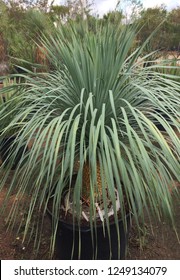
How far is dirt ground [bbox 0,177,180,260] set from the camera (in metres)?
1.54

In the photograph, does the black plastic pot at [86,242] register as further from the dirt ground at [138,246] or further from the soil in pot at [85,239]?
the dirt ground at [138,246]

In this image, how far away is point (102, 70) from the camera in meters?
1.13

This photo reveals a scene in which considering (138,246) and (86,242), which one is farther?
(138,246)

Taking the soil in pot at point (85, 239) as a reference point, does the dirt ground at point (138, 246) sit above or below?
below

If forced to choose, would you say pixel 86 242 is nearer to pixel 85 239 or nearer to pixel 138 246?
pixel 85 239

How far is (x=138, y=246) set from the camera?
1597mm

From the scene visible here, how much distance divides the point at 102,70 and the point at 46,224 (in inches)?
46.1

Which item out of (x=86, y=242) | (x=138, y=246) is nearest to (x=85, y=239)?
(x=86, y=242)

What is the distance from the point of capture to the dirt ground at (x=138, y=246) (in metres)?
1.54

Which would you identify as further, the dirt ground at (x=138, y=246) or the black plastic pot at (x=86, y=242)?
the dirt ground at (x=138, y=246)

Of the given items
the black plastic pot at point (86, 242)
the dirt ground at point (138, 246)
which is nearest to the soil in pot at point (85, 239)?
the black plastic pot at point (86, 242)

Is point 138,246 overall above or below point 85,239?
→ below
